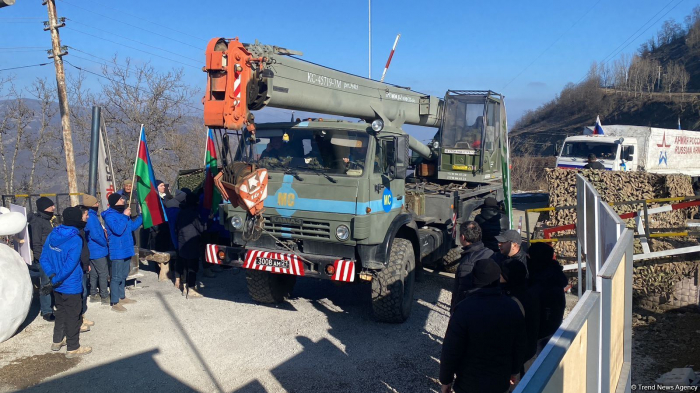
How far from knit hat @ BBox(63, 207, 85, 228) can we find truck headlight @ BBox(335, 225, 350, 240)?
3004mm

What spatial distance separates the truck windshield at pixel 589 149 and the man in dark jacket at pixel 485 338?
16513mm

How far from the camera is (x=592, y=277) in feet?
15.4

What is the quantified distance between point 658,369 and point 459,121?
224 inches

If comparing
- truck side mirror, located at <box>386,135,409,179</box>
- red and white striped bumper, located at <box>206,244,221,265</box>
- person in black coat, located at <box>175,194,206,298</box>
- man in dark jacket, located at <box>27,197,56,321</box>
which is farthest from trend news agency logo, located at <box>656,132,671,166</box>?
man in dark jacket, located at <box>27,197,56,321</box>

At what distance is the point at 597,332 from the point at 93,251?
21.6ft

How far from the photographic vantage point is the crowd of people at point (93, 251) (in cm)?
591

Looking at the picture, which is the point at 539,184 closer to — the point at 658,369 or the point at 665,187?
the point at 665,187

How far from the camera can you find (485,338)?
11.3ft

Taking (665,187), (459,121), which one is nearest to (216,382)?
(459,121)

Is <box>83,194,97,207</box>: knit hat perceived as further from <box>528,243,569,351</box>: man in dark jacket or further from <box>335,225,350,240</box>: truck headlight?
<box>528,243,569,351</box>: man in dark jacket

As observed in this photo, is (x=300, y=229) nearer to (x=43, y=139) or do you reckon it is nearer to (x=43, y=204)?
(x=43, y=204)

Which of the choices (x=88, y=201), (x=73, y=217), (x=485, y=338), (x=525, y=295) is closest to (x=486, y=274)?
(x=485, y=338)

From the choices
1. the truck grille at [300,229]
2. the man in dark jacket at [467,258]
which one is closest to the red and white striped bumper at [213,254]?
the truck grille at [300,229]

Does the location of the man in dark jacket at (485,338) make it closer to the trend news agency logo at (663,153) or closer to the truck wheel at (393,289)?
the truck wheel at (393,289)
